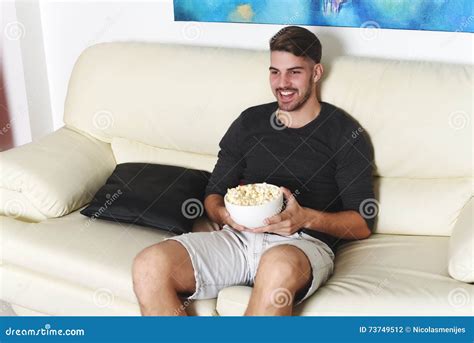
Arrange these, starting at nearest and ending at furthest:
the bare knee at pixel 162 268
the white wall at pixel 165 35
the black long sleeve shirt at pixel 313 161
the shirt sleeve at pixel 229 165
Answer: the bare knee at pixel 162 268
the black long sleeve shirt at pixel 313 161
the shirt sleeve at pixel 229 165
the white wall at pixel 165 35

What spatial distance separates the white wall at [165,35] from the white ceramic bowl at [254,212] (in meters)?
0.70

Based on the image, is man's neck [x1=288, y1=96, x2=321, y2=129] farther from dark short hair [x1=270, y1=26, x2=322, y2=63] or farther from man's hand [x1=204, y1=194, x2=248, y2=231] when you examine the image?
man's hand [x1=204, y1=194, x2=248, y2=231]

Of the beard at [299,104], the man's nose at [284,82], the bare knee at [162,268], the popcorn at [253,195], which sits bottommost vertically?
the bare knee at [162,268]

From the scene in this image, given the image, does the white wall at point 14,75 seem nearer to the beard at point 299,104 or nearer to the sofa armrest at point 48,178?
the sofa armrest at point 48,178

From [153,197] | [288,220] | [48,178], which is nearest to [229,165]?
[153,197]

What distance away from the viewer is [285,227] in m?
2.02

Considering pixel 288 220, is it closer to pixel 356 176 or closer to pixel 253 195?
pixel 253 195

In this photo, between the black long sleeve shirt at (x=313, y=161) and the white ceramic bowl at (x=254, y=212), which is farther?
the black long sleeve shirt at (x=313, y=161)

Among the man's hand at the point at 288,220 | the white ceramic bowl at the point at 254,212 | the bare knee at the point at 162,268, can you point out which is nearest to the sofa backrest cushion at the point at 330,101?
the man's hand at the point at 288,220

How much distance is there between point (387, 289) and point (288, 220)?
0.35 m

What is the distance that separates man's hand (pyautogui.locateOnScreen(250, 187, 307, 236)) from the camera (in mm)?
1995

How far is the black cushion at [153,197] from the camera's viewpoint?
2.33m

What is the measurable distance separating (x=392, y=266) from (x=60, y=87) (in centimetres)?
204
